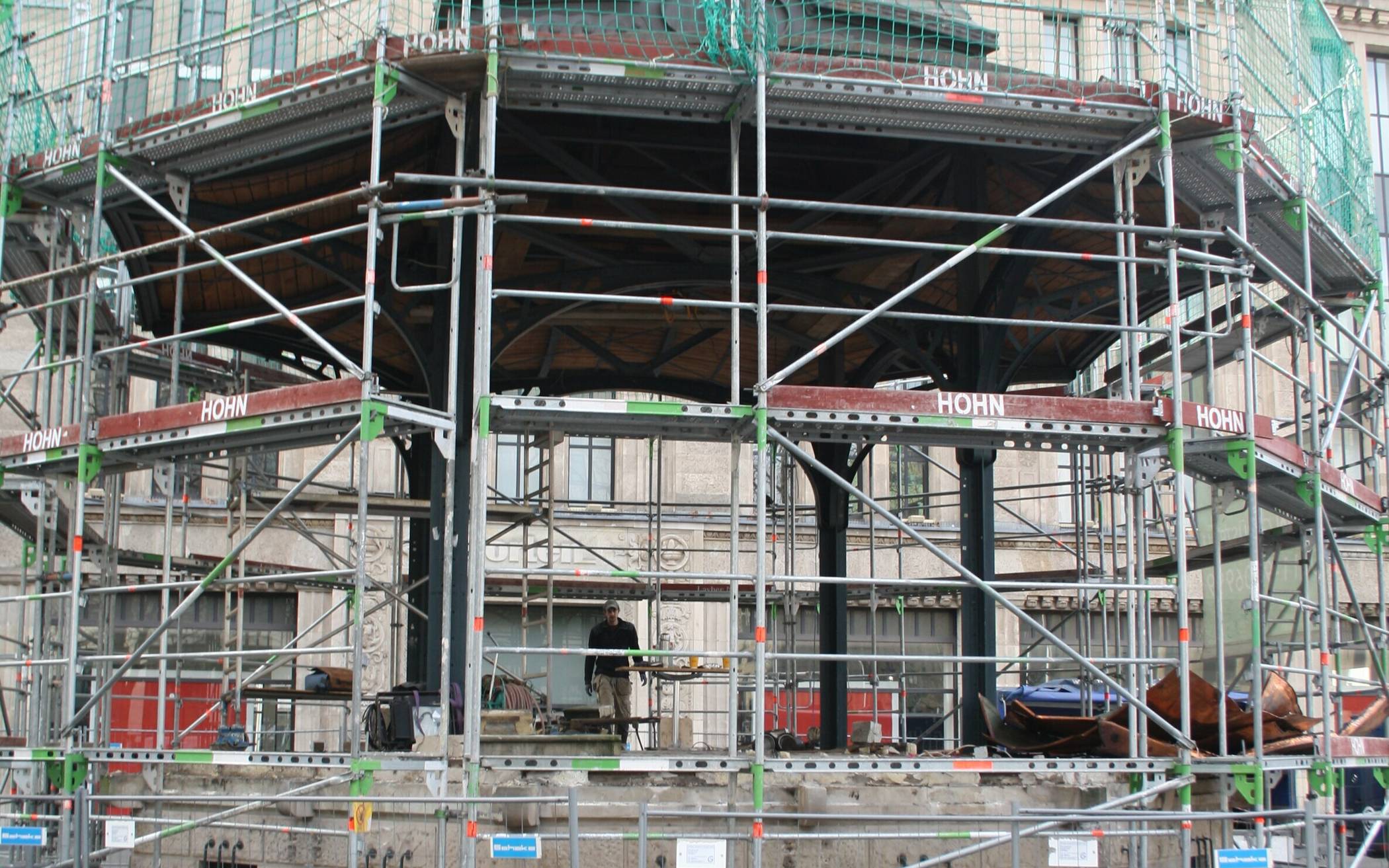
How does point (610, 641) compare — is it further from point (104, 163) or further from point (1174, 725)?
point (104, 163)

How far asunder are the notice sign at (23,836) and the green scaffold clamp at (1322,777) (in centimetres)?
1079

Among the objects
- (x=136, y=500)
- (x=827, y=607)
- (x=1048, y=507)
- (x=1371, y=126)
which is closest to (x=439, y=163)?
(x=827, y=607)

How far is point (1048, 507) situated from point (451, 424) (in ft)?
82.2

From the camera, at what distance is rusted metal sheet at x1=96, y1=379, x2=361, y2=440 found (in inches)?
480

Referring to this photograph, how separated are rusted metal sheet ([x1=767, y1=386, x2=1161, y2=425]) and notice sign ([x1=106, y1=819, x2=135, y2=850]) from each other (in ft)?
19.9

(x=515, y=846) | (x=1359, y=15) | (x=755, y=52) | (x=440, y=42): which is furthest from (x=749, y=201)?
(x=1359, y=15)

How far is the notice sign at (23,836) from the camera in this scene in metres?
12.3

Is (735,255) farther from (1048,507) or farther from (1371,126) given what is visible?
(1371,126)

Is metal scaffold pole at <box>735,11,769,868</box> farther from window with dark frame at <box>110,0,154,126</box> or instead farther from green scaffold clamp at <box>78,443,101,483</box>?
window with dark frame at <box>110,0,154,126</box>

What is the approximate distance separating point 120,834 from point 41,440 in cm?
418

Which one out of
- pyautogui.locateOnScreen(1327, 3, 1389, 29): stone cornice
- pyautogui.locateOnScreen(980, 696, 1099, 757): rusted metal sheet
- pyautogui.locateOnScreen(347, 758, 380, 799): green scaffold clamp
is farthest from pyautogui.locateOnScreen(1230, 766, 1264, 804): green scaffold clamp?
pyautogui.locateOnScreen(1327, 3, 1389, 29): stone cornice

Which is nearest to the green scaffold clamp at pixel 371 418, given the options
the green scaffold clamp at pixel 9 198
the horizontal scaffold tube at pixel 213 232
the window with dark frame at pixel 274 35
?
the horizontal scaffold tube at pixel 213 232

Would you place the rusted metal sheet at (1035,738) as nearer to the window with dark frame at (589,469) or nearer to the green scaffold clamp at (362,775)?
the green scaffold clamp at (362,775)

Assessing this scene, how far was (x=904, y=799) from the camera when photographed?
482 inches
